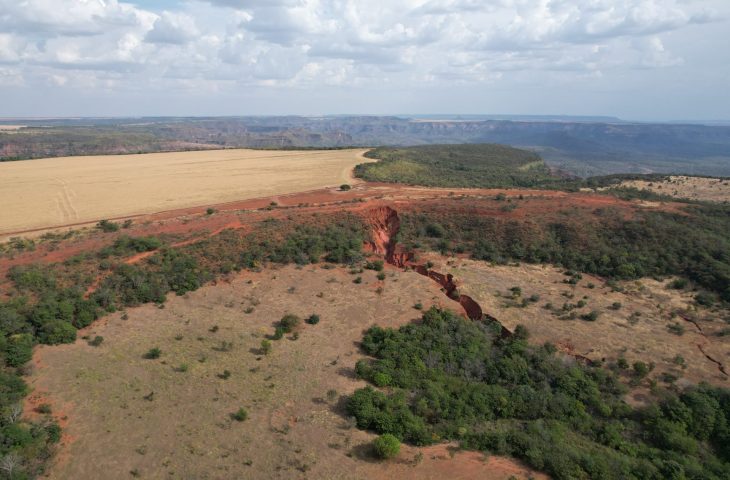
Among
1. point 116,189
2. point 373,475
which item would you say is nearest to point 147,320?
point 373,475

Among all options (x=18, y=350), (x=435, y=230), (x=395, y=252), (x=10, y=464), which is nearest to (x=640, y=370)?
(x=395, y=252)

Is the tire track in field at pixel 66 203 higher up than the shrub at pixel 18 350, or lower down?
higher up

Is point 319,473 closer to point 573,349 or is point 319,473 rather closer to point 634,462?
point 634,462

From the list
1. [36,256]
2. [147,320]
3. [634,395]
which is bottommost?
[634,395]

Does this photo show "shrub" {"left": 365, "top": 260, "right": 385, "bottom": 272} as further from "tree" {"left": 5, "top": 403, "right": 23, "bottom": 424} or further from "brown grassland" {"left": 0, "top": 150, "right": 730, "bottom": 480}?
"tree" {"left": 5, "top": 403, "right": 23, "bottom": 424}

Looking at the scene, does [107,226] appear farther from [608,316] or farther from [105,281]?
[608,316]

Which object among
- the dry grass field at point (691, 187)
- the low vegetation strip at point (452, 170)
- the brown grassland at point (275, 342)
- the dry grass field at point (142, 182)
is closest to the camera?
the brown grassland at point (275, 342)

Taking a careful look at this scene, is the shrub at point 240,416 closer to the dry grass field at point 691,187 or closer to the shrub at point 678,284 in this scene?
the shrub at point 678,284

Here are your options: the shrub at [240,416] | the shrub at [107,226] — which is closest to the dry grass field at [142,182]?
the shrub at [107,226]
